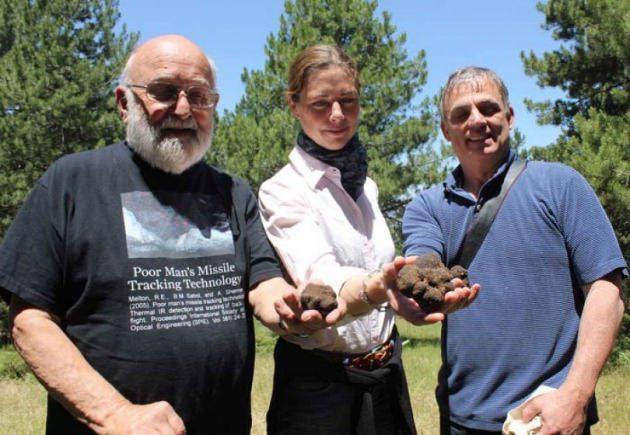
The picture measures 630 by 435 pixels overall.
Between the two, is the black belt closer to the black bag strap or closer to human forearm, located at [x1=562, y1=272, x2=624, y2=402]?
the black bag strap

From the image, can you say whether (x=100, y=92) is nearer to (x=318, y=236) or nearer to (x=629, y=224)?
(x=629, y=224)

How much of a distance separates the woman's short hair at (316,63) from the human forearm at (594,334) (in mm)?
1511

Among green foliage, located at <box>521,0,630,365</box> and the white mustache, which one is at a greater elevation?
green foliage, located at <box>521,0,630,365</box>

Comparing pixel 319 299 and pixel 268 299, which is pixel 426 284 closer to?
pixel 319 299

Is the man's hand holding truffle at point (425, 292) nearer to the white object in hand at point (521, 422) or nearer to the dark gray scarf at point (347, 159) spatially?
the white object in hand at point (521, 422)

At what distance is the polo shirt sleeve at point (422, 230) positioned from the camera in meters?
3.12

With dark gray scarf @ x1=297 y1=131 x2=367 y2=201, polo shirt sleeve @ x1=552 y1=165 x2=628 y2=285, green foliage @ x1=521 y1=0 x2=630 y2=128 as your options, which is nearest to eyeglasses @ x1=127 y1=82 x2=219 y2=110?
dark gray scarf @ x1=297 y1=131 x2=367 y2=201

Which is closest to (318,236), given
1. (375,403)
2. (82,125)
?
(375,403)

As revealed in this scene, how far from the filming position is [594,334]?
271 cm

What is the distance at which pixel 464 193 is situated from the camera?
320cm

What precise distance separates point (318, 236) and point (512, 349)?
101cm

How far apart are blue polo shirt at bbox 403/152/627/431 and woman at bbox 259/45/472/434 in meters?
0.38

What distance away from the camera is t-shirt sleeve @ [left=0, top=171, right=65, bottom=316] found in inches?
97.2

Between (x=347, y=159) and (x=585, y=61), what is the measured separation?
1219 cm
